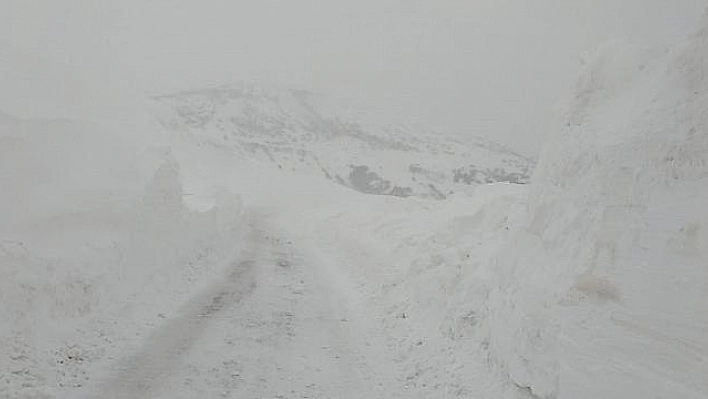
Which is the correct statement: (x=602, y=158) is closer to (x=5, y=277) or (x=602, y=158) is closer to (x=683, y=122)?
(x=683, y=122)

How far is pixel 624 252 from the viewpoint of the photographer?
7406 millimetres

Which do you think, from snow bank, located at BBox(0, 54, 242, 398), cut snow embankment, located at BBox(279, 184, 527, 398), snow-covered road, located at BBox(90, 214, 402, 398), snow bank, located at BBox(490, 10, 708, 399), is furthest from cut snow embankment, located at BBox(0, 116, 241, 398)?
snow bank, located at BBox(490, 10, 708, 399)

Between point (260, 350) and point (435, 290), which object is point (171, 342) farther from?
point (435, 290)

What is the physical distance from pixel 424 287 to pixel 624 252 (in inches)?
315

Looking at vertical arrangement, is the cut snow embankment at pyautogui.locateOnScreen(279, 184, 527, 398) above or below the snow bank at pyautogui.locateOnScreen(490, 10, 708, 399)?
below

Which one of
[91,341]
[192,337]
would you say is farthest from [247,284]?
[91,341]

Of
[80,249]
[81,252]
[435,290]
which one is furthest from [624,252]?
[80,249]

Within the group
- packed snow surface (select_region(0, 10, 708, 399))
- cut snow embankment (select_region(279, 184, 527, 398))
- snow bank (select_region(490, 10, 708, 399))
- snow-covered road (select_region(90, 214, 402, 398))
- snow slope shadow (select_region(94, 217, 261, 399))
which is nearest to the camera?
snow bank (select_region(490, 10, 708, 399))

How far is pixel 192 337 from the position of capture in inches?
459

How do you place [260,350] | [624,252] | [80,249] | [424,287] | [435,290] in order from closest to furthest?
[624,252], [260,350], [80,249], [435,290], [424,287]

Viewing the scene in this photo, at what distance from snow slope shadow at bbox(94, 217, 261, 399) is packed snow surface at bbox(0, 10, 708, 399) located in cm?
6

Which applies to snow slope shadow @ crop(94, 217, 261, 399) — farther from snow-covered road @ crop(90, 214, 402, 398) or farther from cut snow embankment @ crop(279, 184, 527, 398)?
cut snow embankment @ crop(279, 184, 527, 398)

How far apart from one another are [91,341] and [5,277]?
187 cm

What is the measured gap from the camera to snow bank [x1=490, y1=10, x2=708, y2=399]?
651 cm
